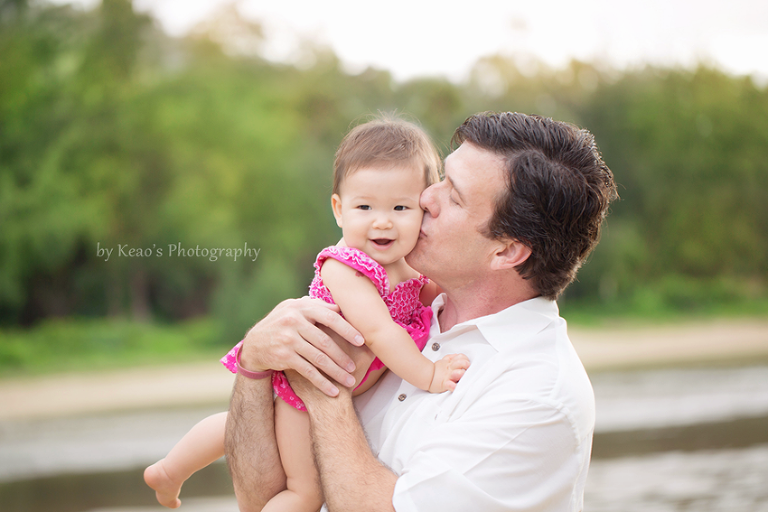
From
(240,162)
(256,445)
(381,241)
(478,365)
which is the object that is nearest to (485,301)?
(478,365)

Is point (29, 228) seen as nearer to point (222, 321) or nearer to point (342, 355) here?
point (222, 321)

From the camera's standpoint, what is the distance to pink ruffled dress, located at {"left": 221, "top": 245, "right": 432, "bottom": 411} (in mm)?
2154

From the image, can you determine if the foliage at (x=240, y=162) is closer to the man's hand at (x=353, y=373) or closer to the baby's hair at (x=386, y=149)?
the baby's hair at (x=386, y=149)

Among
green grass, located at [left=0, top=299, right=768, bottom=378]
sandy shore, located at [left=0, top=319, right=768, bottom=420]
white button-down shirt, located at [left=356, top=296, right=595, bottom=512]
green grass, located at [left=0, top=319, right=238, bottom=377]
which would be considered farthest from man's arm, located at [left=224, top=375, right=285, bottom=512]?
green grass, located at [left=0, top=319, right=238, bottom=377]

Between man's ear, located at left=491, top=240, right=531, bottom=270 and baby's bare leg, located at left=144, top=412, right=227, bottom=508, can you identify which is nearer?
man's ear, located at left=491, top=240, right=531, bottom=270

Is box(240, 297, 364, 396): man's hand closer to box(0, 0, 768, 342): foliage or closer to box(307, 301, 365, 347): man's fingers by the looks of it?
box(307, 301, 365, 347): man's fingers

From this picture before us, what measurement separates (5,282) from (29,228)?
1.76 meters

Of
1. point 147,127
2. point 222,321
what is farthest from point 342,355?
point 147,127

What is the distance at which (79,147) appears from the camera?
68.4 feet

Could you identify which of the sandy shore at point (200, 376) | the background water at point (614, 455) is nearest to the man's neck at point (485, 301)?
the background water at point (614, 455)

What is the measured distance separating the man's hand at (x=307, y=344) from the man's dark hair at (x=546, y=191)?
60cm

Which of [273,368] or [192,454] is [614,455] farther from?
[273,368]

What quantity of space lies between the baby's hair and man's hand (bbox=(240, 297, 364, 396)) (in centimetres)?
50

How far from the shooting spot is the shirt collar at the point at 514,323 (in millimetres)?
2072
